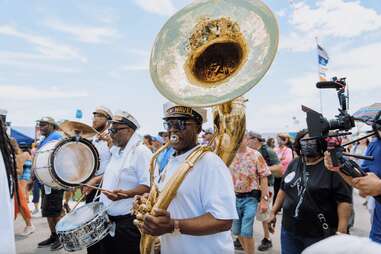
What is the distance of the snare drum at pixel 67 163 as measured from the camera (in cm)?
371

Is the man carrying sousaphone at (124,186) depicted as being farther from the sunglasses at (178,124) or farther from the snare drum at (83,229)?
the sunglasses at (178,124)

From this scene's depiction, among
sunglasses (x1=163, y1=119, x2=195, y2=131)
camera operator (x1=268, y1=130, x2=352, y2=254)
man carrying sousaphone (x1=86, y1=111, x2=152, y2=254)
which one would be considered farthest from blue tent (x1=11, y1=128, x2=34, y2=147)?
sunglasses (x1=163, y1=119, x2=195, y2=131)

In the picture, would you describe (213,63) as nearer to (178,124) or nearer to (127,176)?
(178,124)

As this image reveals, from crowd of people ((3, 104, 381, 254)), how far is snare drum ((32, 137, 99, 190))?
31 cm

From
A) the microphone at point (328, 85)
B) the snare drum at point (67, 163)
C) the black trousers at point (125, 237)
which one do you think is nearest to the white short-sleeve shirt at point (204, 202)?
the microphone at point (328, 85)

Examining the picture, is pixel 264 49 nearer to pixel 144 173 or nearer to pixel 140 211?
pixel 140 211

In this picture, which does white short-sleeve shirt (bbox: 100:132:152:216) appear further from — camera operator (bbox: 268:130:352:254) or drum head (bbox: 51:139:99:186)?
camera operator (bbox: 268:130:352:254)

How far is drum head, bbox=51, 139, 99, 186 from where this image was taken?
373 centimetres

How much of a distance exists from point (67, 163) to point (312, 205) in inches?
94.6

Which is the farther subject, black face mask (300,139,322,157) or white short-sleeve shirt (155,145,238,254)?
black face mask (300,139,322,157)

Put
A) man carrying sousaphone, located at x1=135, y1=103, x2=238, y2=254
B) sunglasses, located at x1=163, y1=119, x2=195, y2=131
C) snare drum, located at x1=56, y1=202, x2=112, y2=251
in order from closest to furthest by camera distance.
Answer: man carrying sousaphone, located at x1=135, y1=103, x2=238, y2=254, sunglasses, located at x1=163, y1=119, x2=195, y2=131, snare drum, located at x1=56, y1=202, x2=112, y2=251

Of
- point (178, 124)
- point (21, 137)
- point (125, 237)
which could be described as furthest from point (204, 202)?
point (21, 137)

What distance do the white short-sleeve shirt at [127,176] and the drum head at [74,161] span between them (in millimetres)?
483

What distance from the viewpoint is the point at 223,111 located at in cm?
Result: 252
